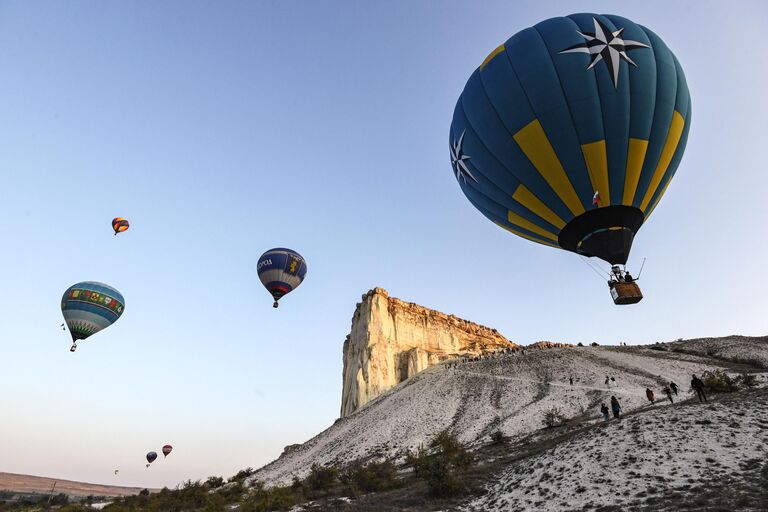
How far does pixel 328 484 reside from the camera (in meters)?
22.6

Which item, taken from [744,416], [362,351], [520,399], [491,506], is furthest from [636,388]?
[362,351]

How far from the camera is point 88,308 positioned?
33188mm

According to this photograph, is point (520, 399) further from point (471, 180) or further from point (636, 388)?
point (471, 180)

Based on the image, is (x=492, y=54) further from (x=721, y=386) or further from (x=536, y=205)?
(x=721, y=386)

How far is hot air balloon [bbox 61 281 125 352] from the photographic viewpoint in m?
32.9

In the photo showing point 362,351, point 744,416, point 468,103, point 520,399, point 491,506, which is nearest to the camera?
point 491,506

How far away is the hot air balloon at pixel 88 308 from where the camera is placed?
32.9 meters

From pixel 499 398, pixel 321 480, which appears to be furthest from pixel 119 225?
pixel 499 398

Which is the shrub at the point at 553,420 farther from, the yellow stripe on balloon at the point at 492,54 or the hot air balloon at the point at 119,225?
the hot air balloon at the point at 119,225

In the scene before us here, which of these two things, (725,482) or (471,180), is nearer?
(725,482)

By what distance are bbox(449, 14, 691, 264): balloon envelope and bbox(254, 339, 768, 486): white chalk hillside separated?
46.4 feet

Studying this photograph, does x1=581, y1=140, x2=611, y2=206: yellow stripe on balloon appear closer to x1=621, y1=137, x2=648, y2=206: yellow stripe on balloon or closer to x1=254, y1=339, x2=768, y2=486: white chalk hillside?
x1=621, y1=137, x2=648, y2=206: yellow stripe on balloon

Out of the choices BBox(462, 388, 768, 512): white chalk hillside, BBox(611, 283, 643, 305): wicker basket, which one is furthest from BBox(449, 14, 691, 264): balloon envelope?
BBox(462, 388, 768, 512): white chalk hillside

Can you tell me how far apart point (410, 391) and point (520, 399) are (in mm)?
17310
